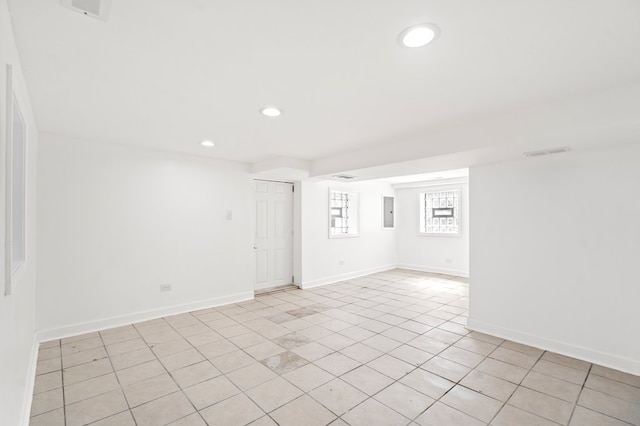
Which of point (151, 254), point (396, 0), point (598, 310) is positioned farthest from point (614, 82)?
point (151, 254)

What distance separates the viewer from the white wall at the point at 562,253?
287 cm

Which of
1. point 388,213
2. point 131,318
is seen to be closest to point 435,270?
point 388,213

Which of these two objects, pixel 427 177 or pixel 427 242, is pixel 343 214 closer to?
pixel 427 177

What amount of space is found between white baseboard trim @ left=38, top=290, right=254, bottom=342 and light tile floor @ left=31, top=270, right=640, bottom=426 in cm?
14

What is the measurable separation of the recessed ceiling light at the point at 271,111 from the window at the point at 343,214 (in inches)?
148

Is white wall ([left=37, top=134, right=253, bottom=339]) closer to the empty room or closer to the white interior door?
the empty room

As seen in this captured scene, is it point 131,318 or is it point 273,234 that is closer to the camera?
point 131,318

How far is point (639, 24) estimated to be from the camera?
5.01ft

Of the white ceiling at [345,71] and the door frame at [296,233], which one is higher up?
the white ceiling at [345,71]

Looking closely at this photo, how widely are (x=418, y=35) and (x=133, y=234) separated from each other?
4176mm

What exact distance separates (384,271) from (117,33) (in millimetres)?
7210

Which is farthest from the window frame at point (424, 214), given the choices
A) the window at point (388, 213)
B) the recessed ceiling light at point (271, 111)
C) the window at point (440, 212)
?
the recessed ceiling light at point (271, 111)

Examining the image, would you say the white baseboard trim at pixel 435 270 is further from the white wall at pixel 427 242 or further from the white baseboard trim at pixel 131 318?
the white baseboard trim at pixel 131 318

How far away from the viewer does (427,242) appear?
7.79 m
